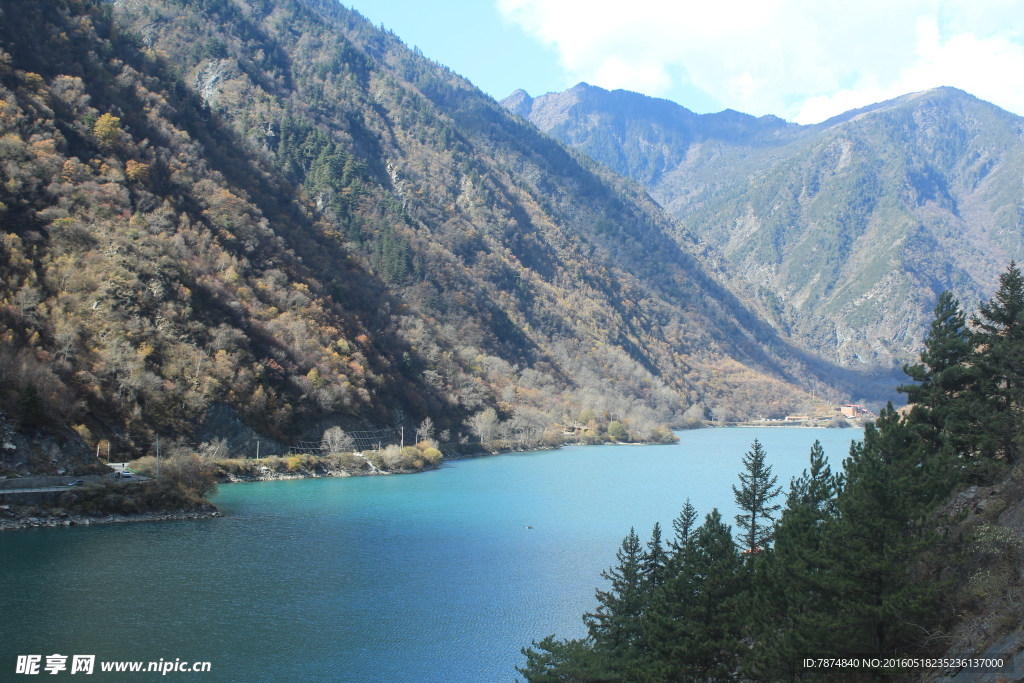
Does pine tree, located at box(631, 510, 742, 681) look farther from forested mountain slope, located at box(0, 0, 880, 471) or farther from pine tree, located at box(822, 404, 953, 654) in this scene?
forested mountain slope, located at box(0, 0, 880, 471)

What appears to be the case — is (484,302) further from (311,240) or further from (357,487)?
(357,487)

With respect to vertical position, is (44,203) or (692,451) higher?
(44,203)

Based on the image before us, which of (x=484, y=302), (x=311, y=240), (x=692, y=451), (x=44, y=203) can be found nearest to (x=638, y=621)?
(x=44, y=203)

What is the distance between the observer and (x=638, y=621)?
19.1 metres

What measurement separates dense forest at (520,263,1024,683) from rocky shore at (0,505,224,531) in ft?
95.6

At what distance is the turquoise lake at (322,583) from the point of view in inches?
903

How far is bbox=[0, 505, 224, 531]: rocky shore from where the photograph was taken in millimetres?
35844

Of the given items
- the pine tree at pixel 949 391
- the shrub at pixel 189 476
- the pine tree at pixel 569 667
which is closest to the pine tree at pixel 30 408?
the shrub at pixel 189 476

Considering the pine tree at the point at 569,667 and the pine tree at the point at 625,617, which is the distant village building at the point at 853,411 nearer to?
the pine tree at the point at 625,617

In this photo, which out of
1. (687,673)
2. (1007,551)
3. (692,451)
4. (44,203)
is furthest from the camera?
(692,451)

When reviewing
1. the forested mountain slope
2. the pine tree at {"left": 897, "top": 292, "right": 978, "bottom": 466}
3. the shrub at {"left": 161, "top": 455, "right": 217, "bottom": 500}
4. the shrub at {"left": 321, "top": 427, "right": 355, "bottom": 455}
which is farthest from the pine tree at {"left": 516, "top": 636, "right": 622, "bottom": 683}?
the shrub at {"left": 321, "top": 427, "right": 355, "bottom": 455}

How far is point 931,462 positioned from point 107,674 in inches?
924

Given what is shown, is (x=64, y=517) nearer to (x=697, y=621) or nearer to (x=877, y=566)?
(x=697, y=621)

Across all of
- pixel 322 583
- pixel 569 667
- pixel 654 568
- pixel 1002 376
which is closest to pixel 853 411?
pixel 1002 376
